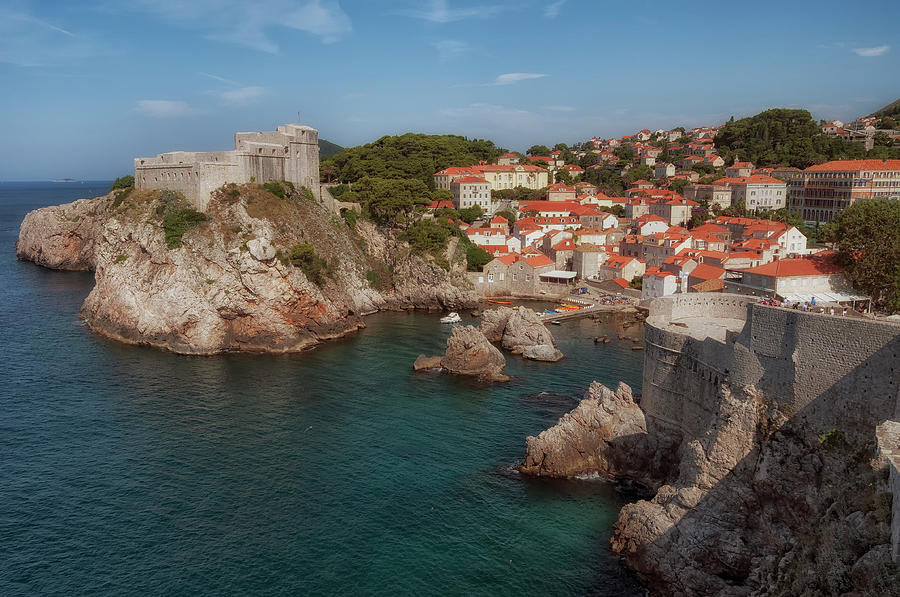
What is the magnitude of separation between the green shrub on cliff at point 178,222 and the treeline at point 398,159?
2554 centimetres

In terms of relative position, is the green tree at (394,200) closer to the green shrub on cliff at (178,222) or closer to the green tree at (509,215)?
the green tree at (509,215)

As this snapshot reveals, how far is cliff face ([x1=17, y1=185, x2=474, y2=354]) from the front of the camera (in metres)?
41.8

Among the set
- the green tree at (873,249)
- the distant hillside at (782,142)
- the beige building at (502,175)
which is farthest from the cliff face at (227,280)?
the distant hillside at (782,142)

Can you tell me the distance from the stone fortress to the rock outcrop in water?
78.8 ft

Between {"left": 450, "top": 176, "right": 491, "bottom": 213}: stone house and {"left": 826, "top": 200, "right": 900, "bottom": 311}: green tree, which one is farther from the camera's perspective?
{"left": 450, "top": 176, "right": 491, "bottom": 213}: stone house

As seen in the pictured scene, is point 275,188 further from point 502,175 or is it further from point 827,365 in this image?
point 502,175

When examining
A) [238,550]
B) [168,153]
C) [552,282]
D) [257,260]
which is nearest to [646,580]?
[238,550]

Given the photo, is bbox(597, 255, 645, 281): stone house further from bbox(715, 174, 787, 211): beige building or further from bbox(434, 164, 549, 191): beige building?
bbox(434, 164, 549, 191): beige building

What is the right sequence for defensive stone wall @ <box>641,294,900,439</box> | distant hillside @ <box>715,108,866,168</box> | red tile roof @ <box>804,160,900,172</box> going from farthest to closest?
distant hillside @ <box>715,108,866,168</box>, red tile roof @ <box>804,160,900,172</box>, defensive stone wall @ <box>641,294,900,439</box>

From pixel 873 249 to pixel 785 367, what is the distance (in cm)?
1624

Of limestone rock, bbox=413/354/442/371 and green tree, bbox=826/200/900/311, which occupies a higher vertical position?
green tree, bbox=826/200/900/311

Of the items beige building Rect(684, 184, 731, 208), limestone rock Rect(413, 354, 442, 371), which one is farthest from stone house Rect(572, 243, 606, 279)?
limestone rock Rect(413, 354, 442, 371)

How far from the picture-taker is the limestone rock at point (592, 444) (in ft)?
79.5

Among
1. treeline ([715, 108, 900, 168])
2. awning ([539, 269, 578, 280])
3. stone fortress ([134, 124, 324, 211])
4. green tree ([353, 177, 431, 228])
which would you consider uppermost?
treeline ([715, 108, 900, 168])
